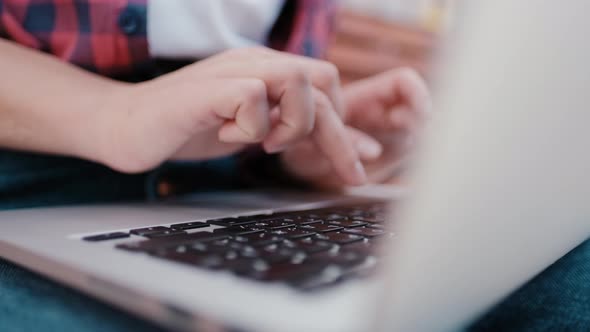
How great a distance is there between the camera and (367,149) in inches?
22.2

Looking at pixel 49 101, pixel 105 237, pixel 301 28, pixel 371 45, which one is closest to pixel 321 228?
pixel 105 237

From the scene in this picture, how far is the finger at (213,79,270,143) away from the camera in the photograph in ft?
1.21

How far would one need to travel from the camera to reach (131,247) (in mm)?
277

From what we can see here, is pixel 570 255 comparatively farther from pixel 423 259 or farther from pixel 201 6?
pixel 201 6

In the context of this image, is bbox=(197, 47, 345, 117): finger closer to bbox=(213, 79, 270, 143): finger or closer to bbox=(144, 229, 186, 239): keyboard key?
bbox=(213, 79, 270, 143): finger

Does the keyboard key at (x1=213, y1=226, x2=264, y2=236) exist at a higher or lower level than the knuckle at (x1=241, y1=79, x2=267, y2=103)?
lower

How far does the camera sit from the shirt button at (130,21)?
0.51 metres

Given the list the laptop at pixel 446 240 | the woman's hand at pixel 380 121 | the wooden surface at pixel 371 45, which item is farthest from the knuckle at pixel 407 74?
the wooden surface at pixel 371 45

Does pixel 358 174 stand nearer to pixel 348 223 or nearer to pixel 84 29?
pixel 348 223

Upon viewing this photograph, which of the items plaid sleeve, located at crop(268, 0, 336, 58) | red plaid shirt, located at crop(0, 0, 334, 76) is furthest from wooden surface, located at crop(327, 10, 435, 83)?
red plaid shirt, located at crop(0, 0, 334, 76)

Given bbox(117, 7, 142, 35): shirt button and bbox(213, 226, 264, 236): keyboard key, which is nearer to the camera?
bbox(213, 226, 264, 236): keyboard key

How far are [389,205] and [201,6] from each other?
11.4 inches

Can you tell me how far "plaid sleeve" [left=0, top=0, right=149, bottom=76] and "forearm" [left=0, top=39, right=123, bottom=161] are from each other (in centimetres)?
3

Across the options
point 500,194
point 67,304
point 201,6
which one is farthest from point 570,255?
point 201,6
